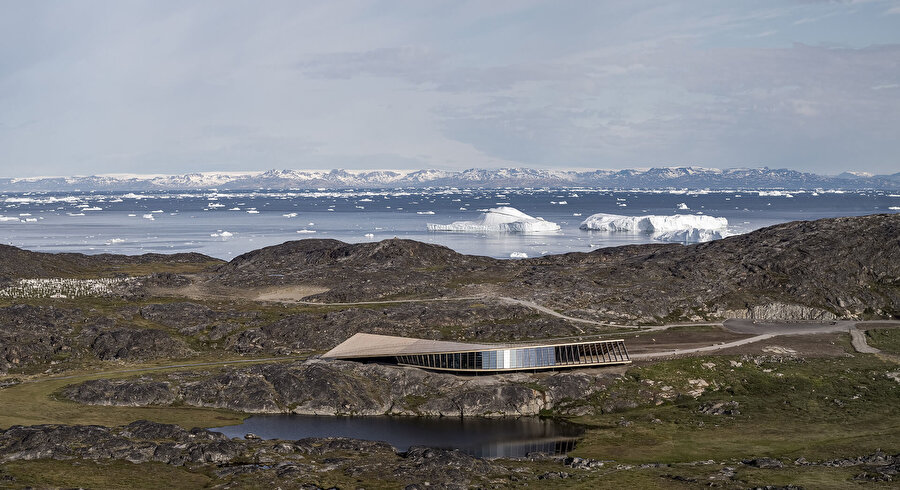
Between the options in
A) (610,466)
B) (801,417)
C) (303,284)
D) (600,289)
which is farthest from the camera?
(303,284)

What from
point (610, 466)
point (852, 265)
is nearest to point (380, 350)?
point (610, 466)

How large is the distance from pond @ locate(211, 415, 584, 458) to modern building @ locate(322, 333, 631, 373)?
1051cm

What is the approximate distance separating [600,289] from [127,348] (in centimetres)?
8643

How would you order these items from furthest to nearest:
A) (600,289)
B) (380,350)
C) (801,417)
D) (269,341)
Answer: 1. (600,289)
2. (269,341)
3. (380,350)
4. (801,417)

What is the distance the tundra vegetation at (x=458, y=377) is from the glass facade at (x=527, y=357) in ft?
7.95

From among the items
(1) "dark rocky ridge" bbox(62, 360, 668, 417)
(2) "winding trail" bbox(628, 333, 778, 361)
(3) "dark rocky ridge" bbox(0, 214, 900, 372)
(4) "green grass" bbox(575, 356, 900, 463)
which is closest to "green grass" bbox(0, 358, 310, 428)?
(1) "dark rocky ridge" bbox(62, 360, 668, 417)

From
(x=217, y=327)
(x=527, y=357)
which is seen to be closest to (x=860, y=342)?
(x=527, y=357)

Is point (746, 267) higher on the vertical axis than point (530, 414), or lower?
higher

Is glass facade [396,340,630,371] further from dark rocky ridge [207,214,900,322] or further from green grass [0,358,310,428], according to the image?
dark rocky ridge [207,214,900,322]

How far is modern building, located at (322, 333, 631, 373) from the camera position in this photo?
11038cm

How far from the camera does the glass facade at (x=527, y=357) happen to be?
110 metres

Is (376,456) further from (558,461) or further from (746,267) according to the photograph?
(746,267)

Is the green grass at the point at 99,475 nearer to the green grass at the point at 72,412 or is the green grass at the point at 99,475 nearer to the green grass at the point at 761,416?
the green grass at the point at 72,412

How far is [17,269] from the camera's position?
7042 inches
